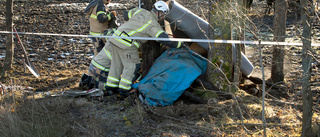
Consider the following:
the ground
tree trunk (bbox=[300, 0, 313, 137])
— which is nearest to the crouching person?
the ground

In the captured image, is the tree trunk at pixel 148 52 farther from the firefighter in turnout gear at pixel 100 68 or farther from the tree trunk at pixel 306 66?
the tree trunk at pixel 306 66

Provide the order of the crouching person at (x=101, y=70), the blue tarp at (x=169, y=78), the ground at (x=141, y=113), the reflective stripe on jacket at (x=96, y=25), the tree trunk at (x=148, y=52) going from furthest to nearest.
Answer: the reflective stripe on jacket at (x=96, y=25) < the crouching person at (x=101, y=70) < the tree trunk at (x=148, y=52) < the blue tarp at (x=169, y=78) < the ground at (x=141, y=113)

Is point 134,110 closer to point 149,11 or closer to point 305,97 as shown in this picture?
point 149,11

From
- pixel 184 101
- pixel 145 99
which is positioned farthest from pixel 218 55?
pixel 145 99

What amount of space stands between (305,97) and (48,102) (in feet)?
11.7

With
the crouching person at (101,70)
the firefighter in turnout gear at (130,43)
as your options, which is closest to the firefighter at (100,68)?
the crouching person at (101,70)

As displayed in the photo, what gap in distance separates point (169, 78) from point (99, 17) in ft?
7.31

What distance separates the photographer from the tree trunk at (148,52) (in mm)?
5633

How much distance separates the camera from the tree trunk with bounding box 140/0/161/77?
222 inches

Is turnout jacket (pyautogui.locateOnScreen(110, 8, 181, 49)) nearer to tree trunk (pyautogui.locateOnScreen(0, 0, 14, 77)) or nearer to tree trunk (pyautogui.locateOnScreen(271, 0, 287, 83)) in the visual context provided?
tree trunk (pyautogui.locateOnScreen(271, 0, 287, 83))

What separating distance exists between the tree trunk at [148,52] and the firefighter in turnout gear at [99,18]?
1070 millimetres

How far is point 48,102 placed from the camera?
15.8ft

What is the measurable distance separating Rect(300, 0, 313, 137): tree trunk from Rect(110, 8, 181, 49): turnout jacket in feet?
7.45

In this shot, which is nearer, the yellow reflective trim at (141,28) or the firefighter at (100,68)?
Answer: the yellow reflective trim at (141,28)
